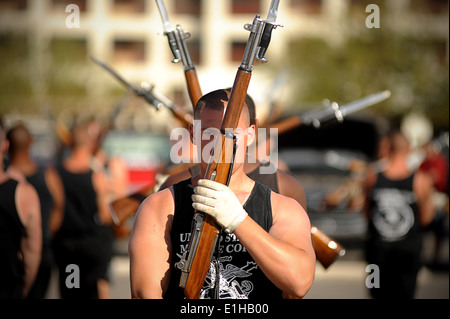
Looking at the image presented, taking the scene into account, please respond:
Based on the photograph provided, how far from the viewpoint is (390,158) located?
766cm

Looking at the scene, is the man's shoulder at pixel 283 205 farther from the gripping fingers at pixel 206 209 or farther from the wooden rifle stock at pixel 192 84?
the wooden rifle stock at pixel 192 84

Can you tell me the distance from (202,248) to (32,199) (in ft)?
7.12

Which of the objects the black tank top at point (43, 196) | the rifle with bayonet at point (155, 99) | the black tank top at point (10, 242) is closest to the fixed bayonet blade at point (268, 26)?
the rifle with bayonet at point (155, 99)

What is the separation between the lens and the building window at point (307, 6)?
48.4 metres

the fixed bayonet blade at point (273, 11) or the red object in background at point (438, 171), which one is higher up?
the red object in background at point (438, 171)

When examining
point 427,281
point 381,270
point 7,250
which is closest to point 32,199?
point 7,250

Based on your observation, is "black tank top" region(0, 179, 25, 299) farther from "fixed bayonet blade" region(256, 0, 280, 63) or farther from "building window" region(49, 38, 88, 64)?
"building window" region(49, 38, 88, 64)

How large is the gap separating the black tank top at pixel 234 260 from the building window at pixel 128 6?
5042 cm

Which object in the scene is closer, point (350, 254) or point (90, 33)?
point (350, 254)

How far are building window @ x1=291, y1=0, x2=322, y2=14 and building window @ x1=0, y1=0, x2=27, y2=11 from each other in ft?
53.2

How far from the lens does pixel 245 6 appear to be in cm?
5069

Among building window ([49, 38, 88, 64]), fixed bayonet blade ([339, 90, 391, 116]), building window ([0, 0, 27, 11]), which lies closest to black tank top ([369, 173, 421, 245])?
fixed bayonet blade ([339, 90, 391, 116])

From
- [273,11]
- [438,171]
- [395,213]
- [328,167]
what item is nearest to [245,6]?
[328,167]

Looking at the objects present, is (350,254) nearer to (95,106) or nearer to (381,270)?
(381,270)
